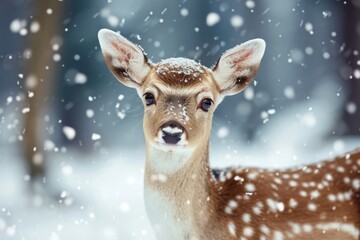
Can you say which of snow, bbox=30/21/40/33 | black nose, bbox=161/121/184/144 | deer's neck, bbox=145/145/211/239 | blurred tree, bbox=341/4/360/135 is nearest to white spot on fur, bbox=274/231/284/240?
deer's neck, bbox=145/145/211/239

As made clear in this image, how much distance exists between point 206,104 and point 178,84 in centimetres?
5

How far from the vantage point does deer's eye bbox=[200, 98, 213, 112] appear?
94 centimetres

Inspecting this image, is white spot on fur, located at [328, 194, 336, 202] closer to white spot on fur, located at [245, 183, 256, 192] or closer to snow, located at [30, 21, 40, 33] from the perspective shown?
white spot on fur, located at [245, 183, 256, 192]

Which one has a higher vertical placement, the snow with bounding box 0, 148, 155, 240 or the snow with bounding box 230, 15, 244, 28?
the snow with bounding box 230, 15, 244, 28

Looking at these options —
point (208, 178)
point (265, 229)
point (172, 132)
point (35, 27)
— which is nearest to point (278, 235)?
point (265, 229)

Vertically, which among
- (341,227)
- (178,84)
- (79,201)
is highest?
(178,84)

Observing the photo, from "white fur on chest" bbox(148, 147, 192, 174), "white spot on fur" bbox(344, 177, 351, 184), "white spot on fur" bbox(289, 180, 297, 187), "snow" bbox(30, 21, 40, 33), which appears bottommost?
"white spot on fur" bbox(344, 177, 351, 184)

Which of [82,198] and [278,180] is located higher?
[278,180]

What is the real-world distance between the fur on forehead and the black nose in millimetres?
67

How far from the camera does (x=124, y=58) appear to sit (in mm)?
990

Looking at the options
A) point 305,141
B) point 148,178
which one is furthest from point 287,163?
point 148,178

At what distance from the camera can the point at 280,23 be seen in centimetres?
128

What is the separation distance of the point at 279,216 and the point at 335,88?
1.37 feet

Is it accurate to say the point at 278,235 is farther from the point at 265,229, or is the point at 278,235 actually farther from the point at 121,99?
the point at 121,99
